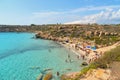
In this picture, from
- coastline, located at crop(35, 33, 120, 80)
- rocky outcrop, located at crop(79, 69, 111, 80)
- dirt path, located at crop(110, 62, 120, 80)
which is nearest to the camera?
→ dirt path, located at crop(110, 62, 120, 80)

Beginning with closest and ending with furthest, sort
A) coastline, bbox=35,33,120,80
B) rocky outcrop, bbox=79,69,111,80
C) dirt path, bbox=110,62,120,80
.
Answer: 1. dirt path, bbox=110,62,120,80
2. rocky outcrop, bbox=79,69,111,80
3. coastline, bbox=35,33,120,80

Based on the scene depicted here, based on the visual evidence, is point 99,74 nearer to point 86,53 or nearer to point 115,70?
point 115,70

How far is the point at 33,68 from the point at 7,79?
7.10 m

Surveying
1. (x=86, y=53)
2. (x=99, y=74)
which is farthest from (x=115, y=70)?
(x=86, y=53)

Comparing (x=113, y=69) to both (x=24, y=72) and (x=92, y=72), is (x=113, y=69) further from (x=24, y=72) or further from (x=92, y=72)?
(x=24, y=72)

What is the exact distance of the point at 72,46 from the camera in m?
65.1


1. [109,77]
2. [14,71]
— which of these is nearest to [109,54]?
[109,77]

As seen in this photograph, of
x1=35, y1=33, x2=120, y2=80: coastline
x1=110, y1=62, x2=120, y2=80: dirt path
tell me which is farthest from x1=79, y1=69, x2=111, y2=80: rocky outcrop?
x1=110, y1=62, x2=120, y2=80: dirt path

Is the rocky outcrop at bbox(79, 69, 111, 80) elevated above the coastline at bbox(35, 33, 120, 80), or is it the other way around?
the rocky outcrop at bbox(79, 69, 111, 80)

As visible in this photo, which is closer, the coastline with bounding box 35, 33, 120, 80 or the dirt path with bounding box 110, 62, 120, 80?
the dirt path with bounding box 110, 62, 120, 80

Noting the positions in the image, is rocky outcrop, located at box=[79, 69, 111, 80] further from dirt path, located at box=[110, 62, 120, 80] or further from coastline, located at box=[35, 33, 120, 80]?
dirt path, located at box=[110, 62, 120, 80]

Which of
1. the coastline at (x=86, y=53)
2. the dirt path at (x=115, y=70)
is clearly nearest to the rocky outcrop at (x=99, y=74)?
the coastline at (x=86, y=53)

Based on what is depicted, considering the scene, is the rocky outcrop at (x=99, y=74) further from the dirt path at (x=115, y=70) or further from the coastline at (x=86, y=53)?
the dirt path at (x=115, y=70)

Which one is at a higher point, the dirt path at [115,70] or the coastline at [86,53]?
the dirt path at [115,70]
